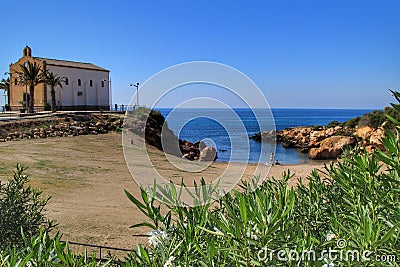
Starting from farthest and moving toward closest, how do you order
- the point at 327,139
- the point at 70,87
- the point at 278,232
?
the point at 70,87
the point at 327,139
the point at 278,232

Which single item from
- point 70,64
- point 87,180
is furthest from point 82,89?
point 87,180

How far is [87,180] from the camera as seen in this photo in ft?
50.6

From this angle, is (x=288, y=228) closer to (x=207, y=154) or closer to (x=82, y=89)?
(x=207, y=154)

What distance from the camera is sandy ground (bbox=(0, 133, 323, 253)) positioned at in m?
8.70

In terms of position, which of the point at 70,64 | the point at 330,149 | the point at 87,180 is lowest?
the point at 330,149

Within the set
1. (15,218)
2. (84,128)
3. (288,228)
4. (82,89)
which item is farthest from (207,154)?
(82,89)

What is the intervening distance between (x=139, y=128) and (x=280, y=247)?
97.7 ft

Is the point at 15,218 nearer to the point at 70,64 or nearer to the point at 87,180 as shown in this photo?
the point at 87,180

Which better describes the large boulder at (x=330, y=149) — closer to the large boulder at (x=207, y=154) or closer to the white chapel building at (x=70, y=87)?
the large boulder at (x=207, y=154)

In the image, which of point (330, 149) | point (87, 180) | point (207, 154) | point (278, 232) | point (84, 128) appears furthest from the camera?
point (330, 149)

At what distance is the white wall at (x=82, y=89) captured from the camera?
48.3 metres

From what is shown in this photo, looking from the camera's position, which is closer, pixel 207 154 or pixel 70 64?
pixel 207 154

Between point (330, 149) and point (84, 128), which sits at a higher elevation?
point (84, 128)

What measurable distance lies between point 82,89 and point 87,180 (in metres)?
38.6
